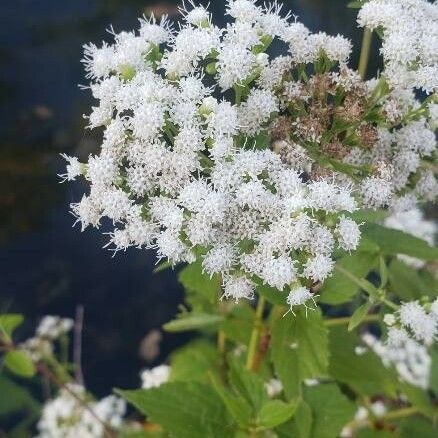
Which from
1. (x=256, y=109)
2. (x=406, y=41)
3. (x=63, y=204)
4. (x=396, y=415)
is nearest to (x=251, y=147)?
(x=256, y=109)

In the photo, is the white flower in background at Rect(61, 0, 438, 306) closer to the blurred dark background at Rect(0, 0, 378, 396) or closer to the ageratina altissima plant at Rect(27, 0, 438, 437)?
the ageratina altissima plant at Rect(27, 0, 438, 437)

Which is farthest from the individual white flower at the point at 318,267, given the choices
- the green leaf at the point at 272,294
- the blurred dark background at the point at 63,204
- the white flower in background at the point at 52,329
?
the blurred dark background at the point at 63,204

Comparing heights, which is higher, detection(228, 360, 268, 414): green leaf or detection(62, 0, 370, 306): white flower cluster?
detection(62, 0, 370, 306): white flower cluster

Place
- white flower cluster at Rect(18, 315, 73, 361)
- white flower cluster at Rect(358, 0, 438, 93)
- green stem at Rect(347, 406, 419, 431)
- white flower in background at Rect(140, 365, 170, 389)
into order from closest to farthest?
white flower cluster at Rect(358, 0, 438, 93), green stem at Rect(347, 406, 419, 431), white flower in background at Rect(140, 365, 170, 389), white flower cluster at Rect(18, 315, 73, 361)

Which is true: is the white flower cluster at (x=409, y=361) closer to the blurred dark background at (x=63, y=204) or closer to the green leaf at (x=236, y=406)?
the green leaf at (x=236, y=406)

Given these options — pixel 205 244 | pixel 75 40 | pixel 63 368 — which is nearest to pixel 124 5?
pixel 75 40

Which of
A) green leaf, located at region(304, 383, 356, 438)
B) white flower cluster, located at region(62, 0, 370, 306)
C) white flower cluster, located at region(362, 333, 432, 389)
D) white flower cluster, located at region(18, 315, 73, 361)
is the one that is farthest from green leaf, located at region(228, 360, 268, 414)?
white flower cluster, located at region(18, 315, 73, 361)
